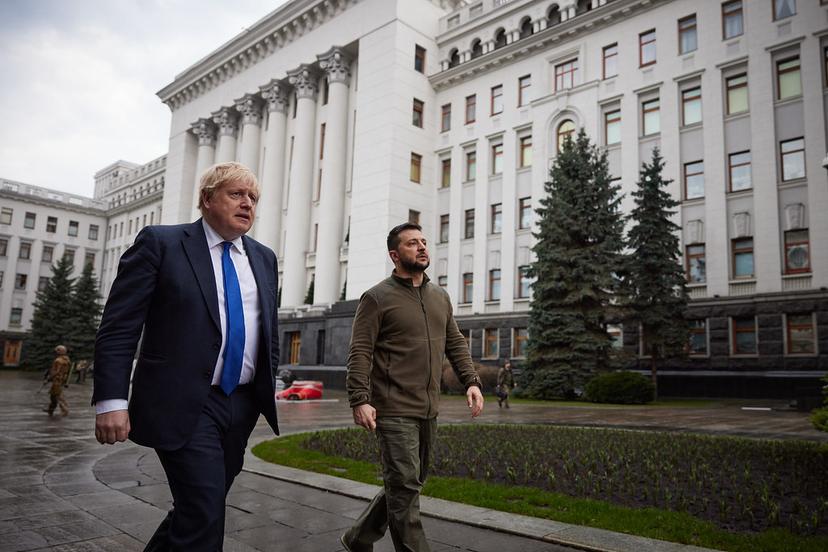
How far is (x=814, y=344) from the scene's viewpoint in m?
23.6

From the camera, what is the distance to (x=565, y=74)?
34406 millimetres

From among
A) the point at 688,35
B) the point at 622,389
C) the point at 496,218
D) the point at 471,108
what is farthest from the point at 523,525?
the point at 471,108

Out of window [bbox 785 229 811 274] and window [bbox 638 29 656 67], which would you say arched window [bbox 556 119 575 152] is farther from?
window [bbox 785 229 811 274]

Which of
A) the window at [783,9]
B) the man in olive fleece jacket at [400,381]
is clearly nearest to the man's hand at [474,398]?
the man in olive fleece jacket at [400,381]

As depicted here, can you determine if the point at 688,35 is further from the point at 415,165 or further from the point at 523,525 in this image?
the point at 523,525

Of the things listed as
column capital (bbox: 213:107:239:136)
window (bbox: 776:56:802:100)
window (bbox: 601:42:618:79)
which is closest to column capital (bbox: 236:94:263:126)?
column capital (bbox: 213:107:239:136)

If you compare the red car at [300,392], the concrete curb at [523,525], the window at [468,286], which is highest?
the window at [468,286]

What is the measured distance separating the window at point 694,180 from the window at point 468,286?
12823mm

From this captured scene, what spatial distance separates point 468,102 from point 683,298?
19739 mm

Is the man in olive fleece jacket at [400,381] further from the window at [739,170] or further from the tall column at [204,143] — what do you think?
the tall column at [204,143]

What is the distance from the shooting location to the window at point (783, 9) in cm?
2620

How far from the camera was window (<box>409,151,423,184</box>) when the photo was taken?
3881 cm

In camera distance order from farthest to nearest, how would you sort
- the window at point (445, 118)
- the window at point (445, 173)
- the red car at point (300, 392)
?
the window at point (445, 118), the window at point (445, 173), the red car at point (300, 392)

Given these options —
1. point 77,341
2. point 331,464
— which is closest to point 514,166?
point 331,464
